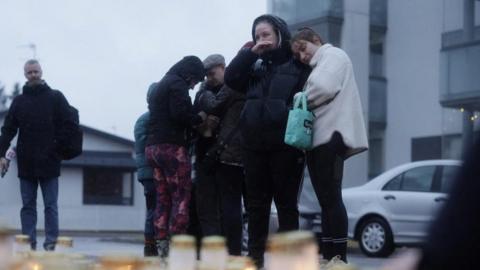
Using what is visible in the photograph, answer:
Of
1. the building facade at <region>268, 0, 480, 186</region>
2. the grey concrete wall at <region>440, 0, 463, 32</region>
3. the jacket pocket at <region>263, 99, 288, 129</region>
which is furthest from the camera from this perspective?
the building facade at <region>268, 0, 480, 186</region>

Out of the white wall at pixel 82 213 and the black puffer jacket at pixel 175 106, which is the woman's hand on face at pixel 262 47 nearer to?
the black puffer jacket at pixel 175 106

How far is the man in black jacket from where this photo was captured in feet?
23.8

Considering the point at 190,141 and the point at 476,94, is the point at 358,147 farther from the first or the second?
the point at 476,94

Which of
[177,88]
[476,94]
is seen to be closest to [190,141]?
[177,88]

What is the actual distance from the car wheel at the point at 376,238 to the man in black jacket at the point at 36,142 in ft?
21.4

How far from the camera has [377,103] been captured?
24.1 meters

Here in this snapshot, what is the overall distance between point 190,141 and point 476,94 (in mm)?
12752

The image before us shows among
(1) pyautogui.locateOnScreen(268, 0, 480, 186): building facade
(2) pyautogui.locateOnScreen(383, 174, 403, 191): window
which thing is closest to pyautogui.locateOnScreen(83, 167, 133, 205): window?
(1) pyautogui.locateOnScreen(268, 0, 480, 186): building facade

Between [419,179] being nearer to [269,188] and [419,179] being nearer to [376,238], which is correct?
[376,238]

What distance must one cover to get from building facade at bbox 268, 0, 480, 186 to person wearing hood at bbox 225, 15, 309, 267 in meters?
16.2

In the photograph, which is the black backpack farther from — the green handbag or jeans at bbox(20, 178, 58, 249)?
the green handbag

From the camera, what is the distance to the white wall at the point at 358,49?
23.1 metres

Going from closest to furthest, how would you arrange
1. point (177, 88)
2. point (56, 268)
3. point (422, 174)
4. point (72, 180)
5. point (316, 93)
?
point (56, 268)
point (316, 93)
point (177, 88)
point (422, 174)
point (72, 180)

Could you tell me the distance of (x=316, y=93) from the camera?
4867 mm
